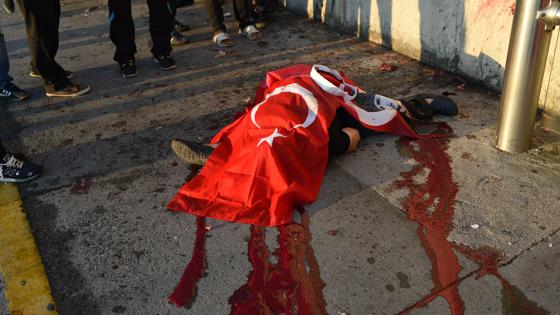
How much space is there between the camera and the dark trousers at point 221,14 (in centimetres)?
540

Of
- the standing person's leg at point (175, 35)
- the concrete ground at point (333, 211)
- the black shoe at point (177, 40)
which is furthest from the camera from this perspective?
the black shoe at point (177, 40)

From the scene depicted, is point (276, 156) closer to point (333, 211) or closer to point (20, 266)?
point (333, 211)

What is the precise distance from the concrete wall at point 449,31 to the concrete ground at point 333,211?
0.19m

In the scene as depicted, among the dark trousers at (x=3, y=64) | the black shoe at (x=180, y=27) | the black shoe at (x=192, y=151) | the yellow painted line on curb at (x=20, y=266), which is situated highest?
the dark trousers at (x=3, y=64)

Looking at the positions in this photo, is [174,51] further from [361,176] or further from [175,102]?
[361,176]

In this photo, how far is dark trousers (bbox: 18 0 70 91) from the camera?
13.1 ft

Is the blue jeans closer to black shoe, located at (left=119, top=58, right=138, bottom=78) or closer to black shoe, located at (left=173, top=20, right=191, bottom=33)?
black shoe, located at (left=119, top=58, right=138, bottom=78)

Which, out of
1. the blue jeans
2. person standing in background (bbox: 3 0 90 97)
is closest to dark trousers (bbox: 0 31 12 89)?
the blue jeans

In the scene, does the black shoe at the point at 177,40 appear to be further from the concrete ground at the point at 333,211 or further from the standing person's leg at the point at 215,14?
the concrete ground at the point at 333,211

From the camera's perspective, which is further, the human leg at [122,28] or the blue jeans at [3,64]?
the human leg at [122,28]

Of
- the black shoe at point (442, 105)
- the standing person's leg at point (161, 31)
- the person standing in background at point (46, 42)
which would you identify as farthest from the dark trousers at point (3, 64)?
the black shoe at point (442, 105)

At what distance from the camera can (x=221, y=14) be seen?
5.48 metres

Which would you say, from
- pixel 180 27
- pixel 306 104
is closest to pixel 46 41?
pixel 180 27

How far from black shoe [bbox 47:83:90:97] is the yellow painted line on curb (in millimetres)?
1532
